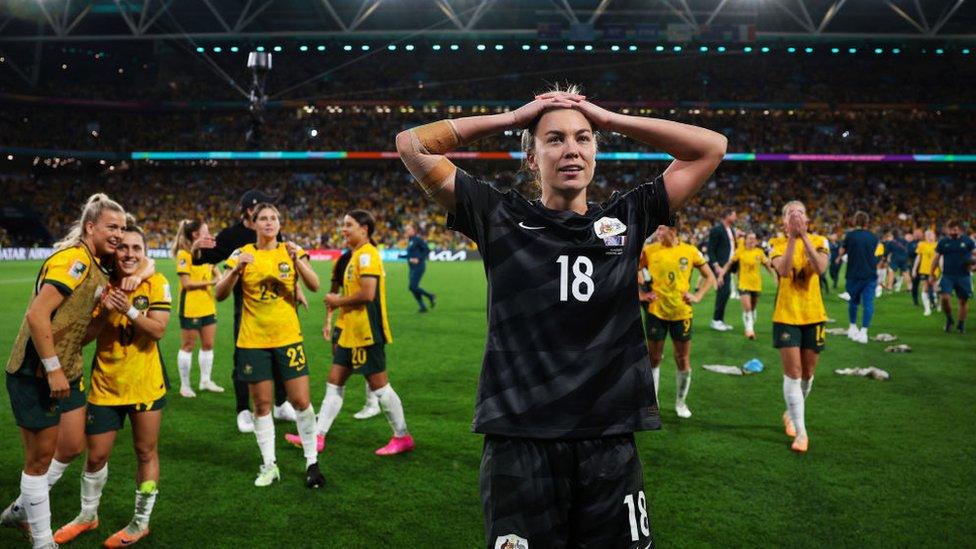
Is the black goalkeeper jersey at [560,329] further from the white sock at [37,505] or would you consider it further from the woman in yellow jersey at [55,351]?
the white sock at [37,505]

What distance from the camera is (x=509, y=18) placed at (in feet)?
135

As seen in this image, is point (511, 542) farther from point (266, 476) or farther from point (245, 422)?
point (245, 422)

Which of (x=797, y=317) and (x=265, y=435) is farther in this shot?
(x=797, y=317)

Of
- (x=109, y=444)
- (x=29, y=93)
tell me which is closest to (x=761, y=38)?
(x=109, y=444)

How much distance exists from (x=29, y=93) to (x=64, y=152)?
15.0 ft

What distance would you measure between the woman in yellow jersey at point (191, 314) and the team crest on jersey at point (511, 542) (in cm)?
708

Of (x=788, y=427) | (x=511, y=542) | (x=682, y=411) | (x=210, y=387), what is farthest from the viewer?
(x=210, y=387)

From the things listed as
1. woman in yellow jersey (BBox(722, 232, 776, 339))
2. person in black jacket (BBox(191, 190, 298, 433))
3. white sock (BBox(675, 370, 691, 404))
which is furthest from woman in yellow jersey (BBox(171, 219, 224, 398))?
woman in yellow jersey (BBox(722, 232, 776, 339))

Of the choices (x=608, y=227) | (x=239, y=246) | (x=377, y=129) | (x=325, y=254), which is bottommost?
(x=608, y=227)

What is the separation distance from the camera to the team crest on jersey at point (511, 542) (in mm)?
2004

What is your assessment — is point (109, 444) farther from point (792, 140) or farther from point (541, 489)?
point (792, 140)

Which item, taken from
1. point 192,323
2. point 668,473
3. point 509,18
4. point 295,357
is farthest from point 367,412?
point 509,18

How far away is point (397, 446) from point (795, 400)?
3.91 metres

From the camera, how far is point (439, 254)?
38.3 metres
